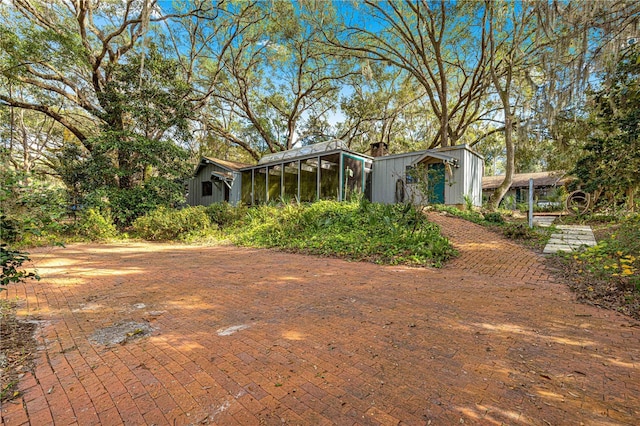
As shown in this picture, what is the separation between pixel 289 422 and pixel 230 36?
56.2 feet

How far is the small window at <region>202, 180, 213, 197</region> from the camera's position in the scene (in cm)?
1764

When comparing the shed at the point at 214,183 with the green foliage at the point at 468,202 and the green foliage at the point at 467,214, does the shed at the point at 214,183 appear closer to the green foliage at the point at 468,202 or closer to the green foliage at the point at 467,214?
the green foliage at the point at 467,214

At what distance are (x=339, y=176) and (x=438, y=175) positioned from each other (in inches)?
174

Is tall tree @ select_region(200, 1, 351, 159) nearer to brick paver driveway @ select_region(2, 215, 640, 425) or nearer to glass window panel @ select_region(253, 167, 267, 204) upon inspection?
glass window panel @ select_region(253, 167, 267, 204)

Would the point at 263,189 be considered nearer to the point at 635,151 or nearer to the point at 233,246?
the point at 233,246

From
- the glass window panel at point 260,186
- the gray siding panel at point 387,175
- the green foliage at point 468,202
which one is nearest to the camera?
the green foliage at point 468,202

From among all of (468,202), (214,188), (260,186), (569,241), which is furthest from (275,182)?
(569,241)

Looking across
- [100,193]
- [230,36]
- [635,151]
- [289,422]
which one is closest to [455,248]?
[635,151]

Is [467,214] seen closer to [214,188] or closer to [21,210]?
[21,210]

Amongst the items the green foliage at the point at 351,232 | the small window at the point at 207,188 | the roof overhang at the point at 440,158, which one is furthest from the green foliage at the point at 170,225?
the roof overhang at the point at 440,158

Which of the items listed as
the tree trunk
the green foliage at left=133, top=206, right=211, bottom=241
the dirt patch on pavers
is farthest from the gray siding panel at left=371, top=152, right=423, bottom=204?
the dirt patch on pavers

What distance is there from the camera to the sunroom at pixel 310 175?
1320 centimetres

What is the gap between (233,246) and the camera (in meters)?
8.84

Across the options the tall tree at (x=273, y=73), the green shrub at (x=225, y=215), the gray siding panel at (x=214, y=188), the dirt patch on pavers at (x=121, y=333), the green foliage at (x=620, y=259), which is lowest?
the dirt patch on pavers at (x=121, y=333)
